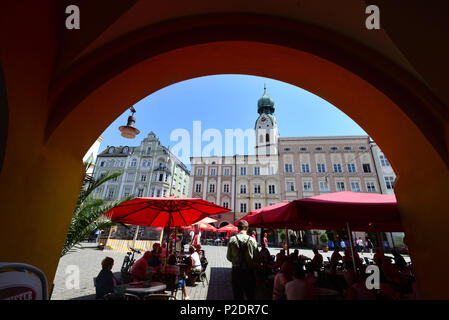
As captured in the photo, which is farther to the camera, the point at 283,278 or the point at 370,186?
the point at 370,186

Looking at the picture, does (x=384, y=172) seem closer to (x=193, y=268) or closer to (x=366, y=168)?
(x=366, y=168)

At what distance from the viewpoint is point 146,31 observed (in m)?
2.43

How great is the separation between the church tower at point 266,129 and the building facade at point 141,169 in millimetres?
17911

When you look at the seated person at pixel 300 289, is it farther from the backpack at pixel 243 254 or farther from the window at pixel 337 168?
the window at pixel 337 168

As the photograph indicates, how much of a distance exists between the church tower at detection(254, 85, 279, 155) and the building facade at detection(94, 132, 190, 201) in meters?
17.9

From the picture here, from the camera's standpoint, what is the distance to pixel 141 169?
39.0 m

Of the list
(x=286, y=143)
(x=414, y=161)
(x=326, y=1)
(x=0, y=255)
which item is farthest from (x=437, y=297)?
(x=286, y=143)

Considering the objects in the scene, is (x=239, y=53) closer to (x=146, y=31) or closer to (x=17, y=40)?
(x=146, y=31)

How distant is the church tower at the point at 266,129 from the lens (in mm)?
35653

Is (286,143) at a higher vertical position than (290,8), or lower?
higher

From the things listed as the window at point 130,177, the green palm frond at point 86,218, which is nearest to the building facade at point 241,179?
the window at point 130,177

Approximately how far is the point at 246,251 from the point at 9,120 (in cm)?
386

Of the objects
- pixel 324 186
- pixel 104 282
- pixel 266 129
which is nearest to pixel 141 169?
pixel 266 129

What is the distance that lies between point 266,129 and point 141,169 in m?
25.5
